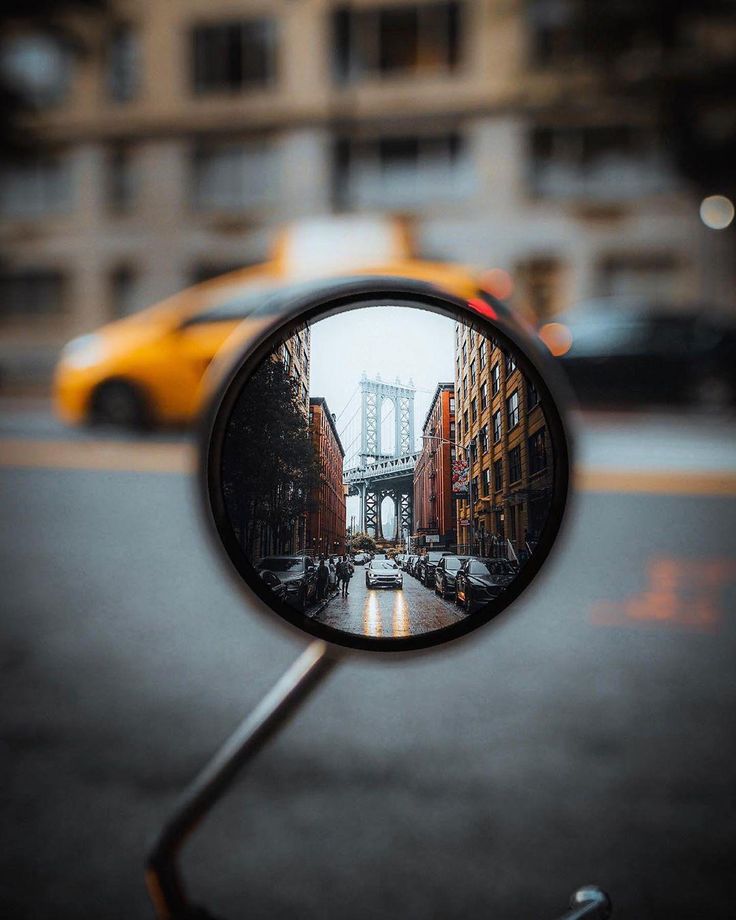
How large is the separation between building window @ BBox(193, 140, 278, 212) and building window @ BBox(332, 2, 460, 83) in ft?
7.65

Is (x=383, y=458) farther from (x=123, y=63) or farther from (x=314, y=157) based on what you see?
(x=123, y=63)

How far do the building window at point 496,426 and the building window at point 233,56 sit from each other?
824 inches

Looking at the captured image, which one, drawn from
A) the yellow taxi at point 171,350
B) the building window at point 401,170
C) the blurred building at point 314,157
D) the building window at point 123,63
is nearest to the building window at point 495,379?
the yellow taxi at point 171,350

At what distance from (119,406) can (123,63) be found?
51.7 ft

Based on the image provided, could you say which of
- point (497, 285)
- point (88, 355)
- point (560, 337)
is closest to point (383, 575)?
point (497, 285)

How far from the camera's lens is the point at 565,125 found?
62.1 ft

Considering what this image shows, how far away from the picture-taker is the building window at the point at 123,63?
2070 cm

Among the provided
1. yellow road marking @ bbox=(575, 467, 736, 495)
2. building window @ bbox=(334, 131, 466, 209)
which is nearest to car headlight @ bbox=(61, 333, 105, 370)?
yellow road marking @ bbox=(575, 467, 736, 495)

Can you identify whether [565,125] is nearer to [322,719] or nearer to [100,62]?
[100,62]

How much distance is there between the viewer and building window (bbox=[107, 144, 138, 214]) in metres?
20.5

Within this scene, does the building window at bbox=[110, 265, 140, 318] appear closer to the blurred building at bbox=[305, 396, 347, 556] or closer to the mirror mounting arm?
the mirror mounting arm

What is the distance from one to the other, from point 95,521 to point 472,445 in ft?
13.9

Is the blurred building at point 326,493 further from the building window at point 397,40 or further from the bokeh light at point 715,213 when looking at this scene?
the building window at point 397,40

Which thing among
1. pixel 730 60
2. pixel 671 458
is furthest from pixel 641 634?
pixel 730 60
